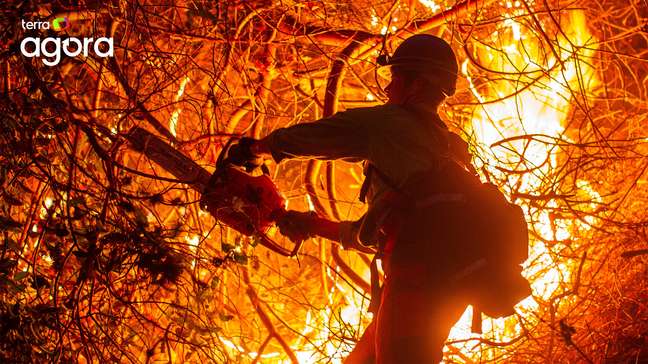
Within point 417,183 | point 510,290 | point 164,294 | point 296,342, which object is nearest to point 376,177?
point 417,183

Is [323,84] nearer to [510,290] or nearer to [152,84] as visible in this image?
[152,84]

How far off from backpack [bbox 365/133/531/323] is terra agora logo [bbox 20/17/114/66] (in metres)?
1.44

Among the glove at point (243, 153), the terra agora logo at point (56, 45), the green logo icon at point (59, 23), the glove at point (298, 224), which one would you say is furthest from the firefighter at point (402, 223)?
the green logo icon at point (59, 23)

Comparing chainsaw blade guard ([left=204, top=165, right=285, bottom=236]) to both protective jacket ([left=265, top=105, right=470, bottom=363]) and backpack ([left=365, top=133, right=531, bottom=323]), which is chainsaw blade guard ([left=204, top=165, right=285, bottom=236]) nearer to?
protective jacket ([left=265, top=105, right=470, bottom=363])

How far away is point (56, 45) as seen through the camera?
10.0 feet

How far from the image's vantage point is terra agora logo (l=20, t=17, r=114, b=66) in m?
2.89

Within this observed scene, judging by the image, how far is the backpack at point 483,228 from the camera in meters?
2.70

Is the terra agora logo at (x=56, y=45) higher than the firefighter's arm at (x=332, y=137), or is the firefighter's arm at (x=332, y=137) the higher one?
the terra agora logo at (x=56, y=45)

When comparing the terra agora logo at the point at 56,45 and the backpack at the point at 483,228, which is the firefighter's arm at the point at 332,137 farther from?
the terra agora logo at the point at 56,45

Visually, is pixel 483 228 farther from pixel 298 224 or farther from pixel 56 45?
pixel 56 45

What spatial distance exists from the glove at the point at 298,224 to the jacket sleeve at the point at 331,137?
372 millimetres

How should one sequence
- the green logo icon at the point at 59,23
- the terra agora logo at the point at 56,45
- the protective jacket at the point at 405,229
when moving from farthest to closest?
the green logo icon at the point at 59,23 → the terra agora logo at the point at 56,45 → the protective jacket at the point at 405,229

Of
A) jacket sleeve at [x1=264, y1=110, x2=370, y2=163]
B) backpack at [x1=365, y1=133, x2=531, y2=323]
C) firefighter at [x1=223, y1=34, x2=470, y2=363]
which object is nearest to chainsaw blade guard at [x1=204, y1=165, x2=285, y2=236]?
firefighter at [x1=223, y1=34, x2=470, y2=363]

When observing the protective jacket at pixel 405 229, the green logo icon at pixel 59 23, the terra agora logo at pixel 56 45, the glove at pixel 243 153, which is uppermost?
the green logo icon at pixel 59 23
